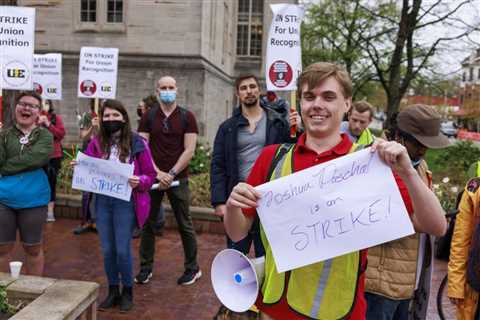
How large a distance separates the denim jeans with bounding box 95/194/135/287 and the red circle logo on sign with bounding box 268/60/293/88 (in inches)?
75.3

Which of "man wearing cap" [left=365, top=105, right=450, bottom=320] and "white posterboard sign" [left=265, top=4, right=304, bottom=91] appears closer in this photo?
"man wearing cap" [left=365, top=105, right=450, bottom=320]

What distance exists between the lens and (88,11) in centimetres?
1850

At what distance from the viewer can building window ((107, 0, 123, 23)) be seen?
725 inches

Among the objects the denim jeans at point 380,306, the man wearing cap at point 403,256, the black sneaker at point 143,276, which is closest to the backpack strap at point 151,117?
the black sneaker at point 143,276

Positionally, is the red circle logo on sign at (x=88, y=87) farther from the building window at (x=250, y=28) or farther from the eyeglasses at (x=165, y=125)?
the building window at (x=250, y=28)

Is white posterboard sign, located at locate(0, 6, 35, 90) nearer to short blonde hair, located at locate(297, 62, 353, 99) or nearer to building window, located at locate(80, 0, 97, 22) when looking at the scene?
short blonde hair, located at locate(297, 62, 353, 99)

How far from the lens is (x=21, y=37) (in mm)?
5383

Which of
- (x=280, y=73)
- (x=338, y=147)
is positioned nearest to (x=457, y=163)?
(x=280, y=73)

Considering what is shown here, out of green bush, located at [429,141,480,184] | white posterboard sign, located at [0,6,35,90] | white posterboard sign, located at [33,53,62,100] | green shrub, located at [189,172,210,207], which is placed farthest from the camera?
green bush, located at [429,141,480,184]

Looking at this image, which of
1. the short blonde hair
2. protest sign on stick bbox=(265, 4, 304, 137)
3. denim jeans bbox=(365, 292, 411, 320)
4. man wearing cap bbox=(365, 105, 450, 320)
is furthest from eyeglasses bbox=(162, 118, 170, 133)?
the short blonde hair

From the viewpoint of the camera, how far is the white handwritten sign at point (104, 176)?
15.4 feet

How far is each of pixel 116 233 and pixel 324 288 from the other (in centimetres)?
303

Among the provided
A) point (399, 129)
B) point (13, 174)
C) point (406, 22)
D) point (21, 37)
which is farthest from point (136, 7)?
point (399, 129)

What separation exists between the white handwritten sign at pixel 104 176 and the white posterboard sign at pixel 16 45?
1.28m
